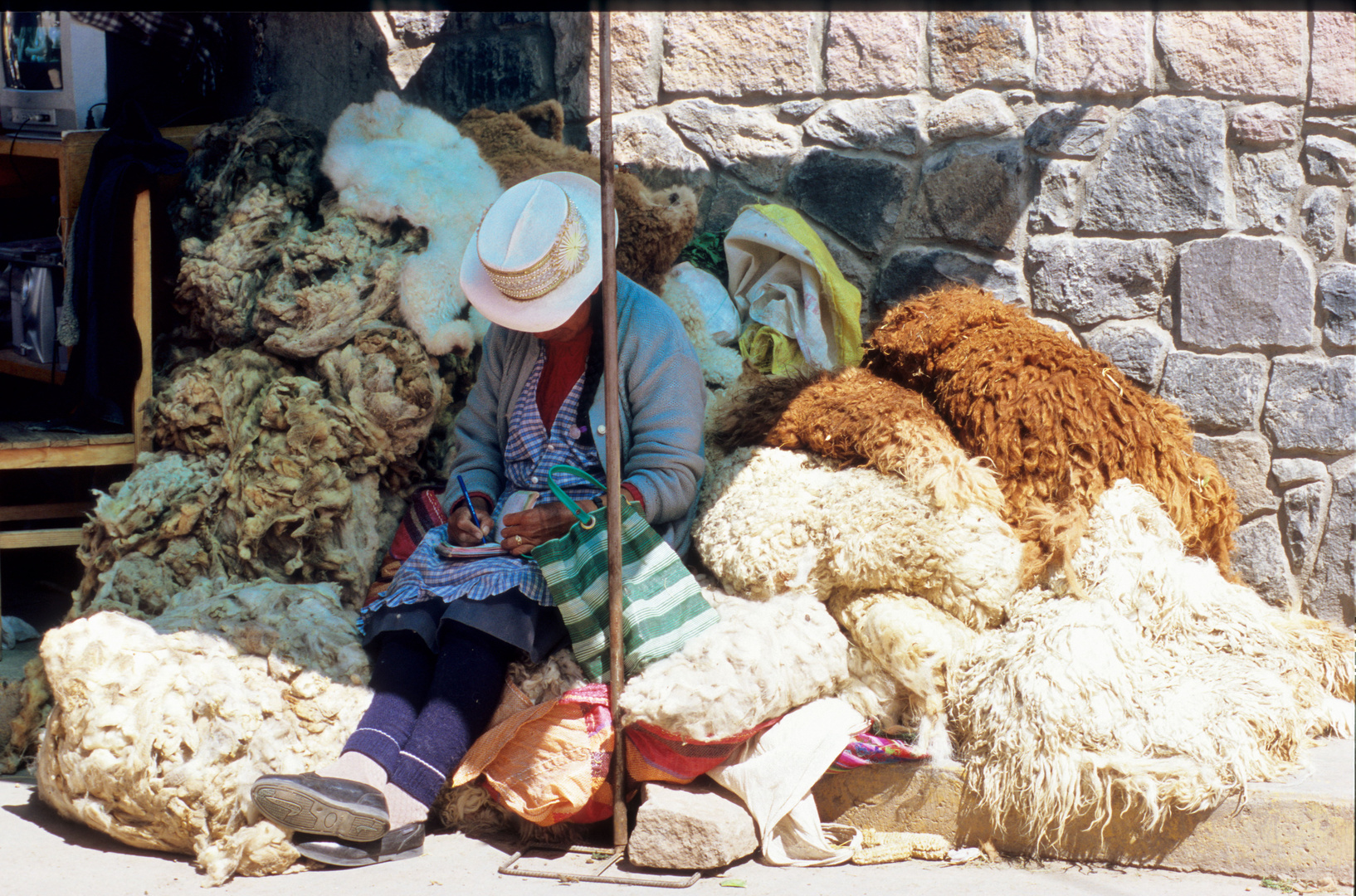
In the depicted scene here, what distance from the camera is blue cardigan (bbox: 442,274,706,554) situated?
264cm

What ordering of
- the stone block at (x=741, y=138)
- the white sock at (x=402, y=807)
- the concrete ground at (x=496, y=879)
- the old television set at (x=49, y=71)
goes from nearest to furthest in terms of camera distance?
1. the concrete ground at (x=496, y=879)
2. the white sock at (x=402, y=807)
3. the stone block at (x=741, y=138)
4. the old television set at (x=49, y=71)

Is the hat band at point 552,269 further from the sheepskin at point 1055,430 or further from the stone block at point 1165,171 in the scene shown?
the stone block at point 1165,171

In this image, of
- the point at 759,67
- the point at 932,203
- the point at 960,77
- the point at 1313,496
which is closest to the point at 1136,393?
the point at 1313,496

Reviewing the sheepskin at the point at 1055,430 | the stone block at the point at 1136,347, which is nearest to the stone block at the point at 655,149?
the sheepskin at the point at 1055,430

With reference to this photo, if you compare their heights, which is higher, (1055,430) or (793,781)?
(1055,430)

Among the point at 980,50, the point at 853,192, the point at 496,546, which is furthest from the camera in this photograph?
the point at 853,192

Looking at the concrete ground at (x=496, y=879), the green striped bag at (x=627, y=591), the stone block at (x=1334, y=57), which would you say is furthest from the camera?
the stone block at (x=1334, y=57)

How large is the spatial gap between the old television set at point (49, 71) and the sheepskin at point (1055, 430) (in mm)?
3362

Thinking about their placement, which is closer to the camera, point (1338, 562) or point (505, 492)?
point (505, 492)

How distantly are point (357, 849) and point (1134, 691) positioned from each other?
1.84 m

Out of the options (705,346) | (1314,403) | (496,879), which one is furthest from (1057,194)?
(496,879)

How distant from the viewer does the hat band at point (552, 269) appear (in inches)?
103

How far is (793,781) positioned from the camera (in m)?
2.41

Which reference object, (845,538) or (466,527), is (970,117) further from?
(466,527)
